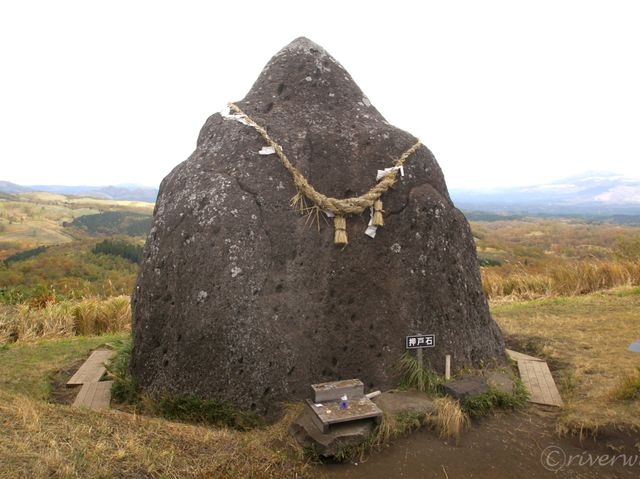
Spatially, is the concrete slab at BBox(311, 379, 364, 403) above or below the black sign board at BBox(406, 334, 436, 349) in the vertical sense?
below

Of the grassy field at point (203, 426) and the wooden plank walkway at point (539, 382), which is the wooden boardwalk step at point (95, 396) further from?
the wooden plank walkway at point (539, 382)

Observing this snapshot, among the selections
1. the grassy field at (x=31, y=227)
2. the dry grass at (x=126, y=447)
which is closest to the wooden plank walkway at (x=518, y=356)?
the dry grass at (x=126, y=447)

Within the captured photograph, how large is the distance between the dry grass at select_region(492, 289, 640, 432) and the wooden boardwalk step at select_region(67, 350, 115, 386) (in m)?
5.27

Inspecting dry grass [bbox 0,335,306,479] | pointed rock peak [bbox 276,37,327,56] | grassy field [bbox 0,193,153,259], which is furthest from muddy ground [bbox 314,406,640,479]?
grassy field [bbox 0,193,153,259]

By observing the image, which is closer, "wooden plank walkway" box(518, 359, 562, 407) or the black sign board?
the black sign board

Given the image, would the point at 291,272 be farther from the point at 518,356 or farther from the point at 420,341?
the point at 518,356

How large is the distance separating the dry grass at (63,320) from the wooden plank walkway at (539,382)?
7115 millimetres

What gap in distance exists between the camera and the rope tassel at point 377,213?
17.5ft

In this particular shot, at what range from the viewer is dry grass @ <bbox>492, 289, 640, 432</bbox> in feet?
15.8

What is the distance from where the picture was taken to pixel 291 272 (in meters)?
5.10

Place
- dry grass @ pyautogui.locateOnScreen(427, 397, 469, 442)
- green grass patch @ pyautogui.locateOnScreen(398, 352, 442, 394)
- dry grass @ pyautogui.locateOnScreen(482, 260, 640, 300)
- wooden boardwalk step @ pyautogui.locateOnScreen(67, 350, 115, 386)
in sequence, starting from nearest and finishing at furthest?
1. dry grass @ pyautogui.locateOnScreen(427, 397, 469, 442)
2. green grass patch @ pyautogui.locateOnScreen(398, 352, 442, 394)
3. wooden boardwalk step @ pyautogui.locateOnScreen(67, 350, 115, 386)
4. dry grass @ pyautogui.locateOnScreen(482, 260, 640, 300)

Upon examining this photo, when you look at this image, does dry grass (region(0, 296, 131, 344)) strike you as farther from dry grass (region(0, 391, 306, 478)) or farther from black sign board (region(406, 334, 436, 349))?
black sign board (region(406, 334, 436, 349))

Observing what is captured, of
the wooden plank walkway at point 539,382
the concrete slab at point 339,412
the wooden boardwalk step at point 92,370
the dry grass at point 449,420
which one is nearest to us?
the concrete slab at point 339,412

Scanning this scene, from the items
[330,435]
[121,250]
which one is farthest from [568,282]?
[121,250]
